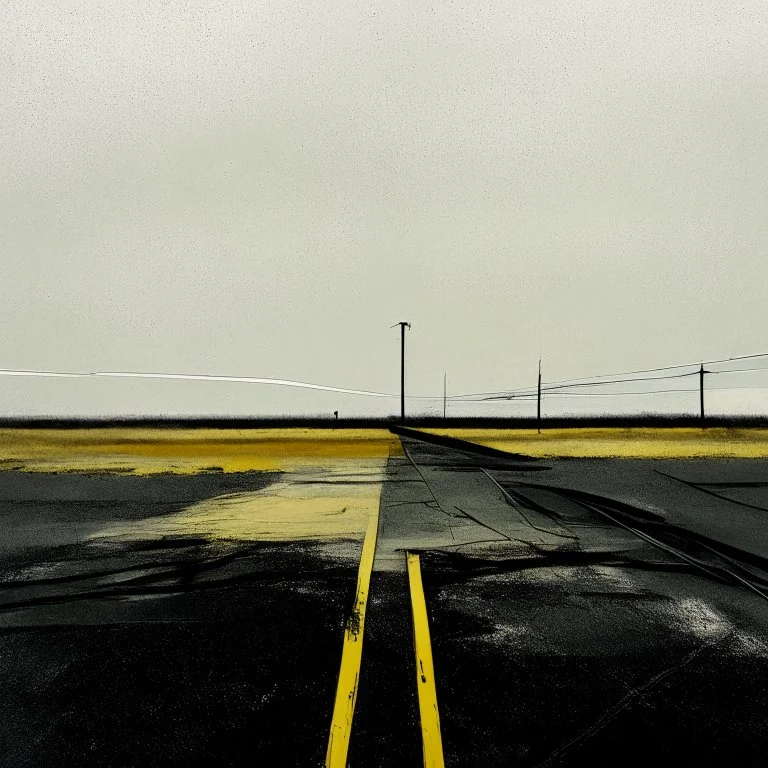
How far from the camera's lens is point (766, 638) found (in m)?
4.78

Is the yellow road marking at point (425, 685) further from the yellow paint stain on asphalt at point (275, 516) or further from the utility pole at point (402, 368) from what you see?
the utility pole at point (402, 368)

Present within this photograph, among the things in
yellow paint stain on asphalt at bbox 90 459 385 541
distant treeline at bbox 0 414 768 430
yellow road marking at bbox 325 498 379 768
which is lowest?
yellow road marking at bbox 325 498 379 768

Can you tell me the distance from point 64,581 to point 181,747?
12.8ft

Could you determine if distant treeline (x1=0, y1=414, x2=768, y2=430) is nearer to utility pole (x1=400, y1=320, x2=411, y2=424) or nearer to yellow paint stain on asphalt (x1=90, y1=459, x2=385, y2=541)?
utility pole (x1=400, y1=320, x2=411, y2=424)

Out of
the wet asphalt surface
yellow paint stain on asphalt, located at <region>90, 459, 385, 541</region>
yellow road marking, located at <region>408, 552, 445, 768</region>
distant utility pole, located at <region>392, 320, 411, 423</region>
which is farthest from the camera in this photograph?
distant utility pole, located at <region>392, 320, 411, 423</region>

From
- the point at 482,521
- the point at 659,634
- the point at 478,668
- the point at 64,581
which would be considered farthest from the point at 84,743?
the point at 482,521

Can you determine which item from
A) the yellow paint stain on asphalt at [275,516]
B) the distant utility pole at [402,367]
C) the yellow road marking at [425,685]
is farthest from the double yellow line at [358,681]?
the distant utility pole at [402,367]

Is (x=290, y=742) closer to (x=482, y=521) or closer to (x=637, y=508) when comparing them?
(x=482, y=521)

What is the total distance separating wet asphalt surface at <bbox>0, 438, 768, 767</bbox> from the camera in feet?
10.9

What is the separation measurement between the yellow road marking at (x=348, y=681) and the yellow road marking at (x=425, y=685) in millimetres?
415

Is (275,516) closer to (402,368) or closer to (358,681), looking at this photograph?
(358,681)

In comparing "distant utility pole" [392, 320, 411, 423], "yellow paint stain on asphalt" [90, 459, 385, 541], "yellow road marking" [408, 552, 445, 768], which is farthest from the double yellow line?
"distant utility pole" [392, 320, 411, 423]

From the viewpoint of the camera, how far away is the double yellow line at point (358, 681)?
3.22m

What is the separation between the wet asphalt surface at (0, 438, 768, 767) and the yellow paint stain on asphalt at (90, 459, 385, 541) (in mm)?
542
